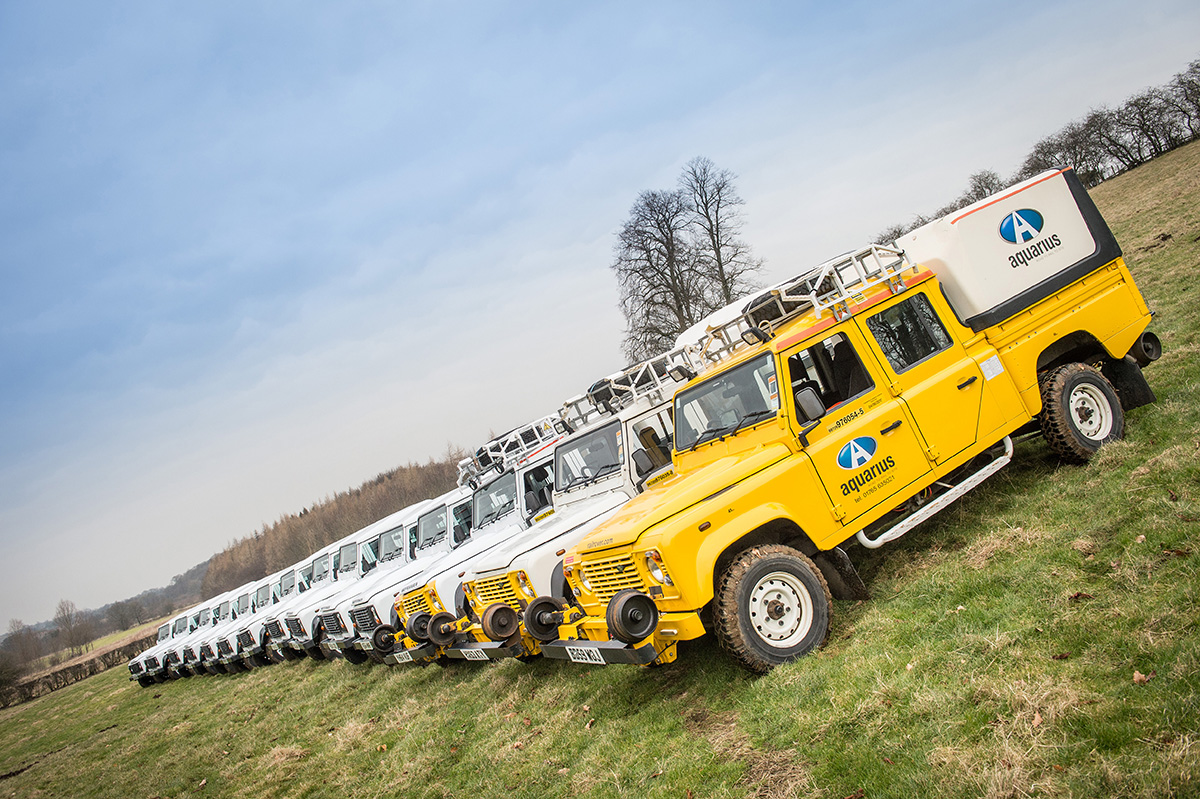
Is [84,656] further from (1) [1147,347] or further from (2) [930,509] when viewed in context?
(1) [1147,347]

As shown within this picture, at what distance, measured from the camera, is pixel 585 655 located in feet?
17.2

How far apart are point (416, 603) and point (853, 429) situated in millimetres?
6420

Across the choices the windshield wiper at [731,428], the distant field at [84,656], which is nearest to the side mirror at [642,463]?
the windshield wiper at [731,428]

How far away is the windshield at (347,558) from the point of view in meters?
16.2

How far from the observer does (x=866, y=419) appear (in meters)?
6.01

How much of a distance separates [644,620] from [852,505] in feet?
6.80

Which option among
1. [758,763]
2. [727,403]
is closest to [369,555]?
[727,403]

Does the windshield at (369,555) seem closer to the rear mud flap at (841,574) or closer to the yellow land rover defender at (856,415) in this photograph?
the yellow land rover defender at (856,415)

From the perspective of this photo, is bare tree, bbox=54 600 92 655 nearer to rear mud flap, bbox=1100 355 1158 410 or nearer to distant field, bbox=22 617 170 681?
distant field, bbox=22 617 170 681

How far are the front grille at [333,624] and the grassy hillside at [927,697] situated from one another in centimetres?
239

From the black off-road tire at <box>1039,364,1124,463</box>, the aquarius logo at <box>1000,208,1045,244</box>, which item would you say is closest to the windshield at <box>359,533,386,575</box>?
the black off-road tire at <box>1039,364,1124,463</box>

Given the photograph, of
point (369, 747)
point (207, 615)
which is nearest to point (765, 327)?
point (369, 747)

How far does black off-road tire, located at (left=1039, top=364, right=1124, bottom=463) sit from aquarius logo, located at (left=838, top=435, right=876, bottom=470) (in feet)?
7.12

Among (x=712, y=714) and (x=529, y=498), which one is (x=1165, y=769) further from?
Result: (x=529, y=498)
